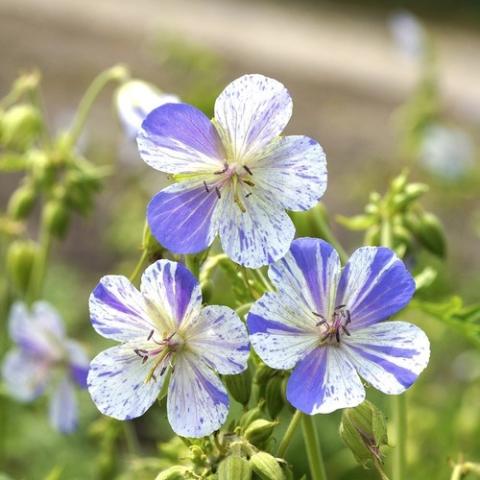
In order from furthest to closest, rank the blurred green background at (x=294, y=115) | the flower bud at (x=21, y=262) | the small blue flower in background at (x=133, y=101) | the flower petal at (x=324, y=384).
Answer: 1. the blurred green background at (x=294, y=115)
2. the flower bud at (x=21, y=262)
3. the small blue flower in background at (x=133, y=101)
4. the flower petal at (x=324, y=384)

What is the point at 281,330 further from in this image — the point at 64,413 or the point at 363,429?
the point at 64,413

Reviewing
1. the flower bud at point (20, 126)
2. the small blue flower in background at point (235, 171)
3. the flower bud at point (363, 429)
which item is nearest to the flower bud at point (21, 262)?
the flower bud at point (20, 126)

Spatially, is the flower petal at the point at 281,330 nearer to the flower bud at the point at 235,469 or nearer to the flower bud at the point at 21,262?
the flower bud at the point at 235,469

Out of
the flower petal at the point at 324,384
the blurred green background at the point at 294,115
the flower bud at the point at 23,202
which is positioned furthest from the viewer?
the blurred green background at the point at 294,115

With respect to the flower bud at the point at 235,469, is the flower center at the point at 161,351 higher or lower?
higher

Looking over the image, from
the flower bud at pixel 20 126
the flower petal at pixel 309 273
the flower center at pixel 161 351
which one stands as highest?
the flower bud at pixel 20 126

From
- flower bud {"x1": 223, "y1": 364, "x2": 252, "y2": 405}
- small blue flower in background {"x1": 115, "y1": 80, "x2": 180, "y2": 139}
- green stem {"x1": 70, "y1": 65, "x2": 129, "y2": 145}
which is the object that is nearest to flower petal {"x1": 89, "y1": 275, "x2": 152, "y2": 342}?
flower bud {"x1": 223, "y1": 364, "x2": 252, "y2": 405}

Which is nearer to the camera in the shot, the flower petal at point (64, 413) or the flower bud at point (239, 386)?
the flower bud at point (239, 386)

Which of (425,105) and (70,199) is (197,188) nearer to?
(70,199)
